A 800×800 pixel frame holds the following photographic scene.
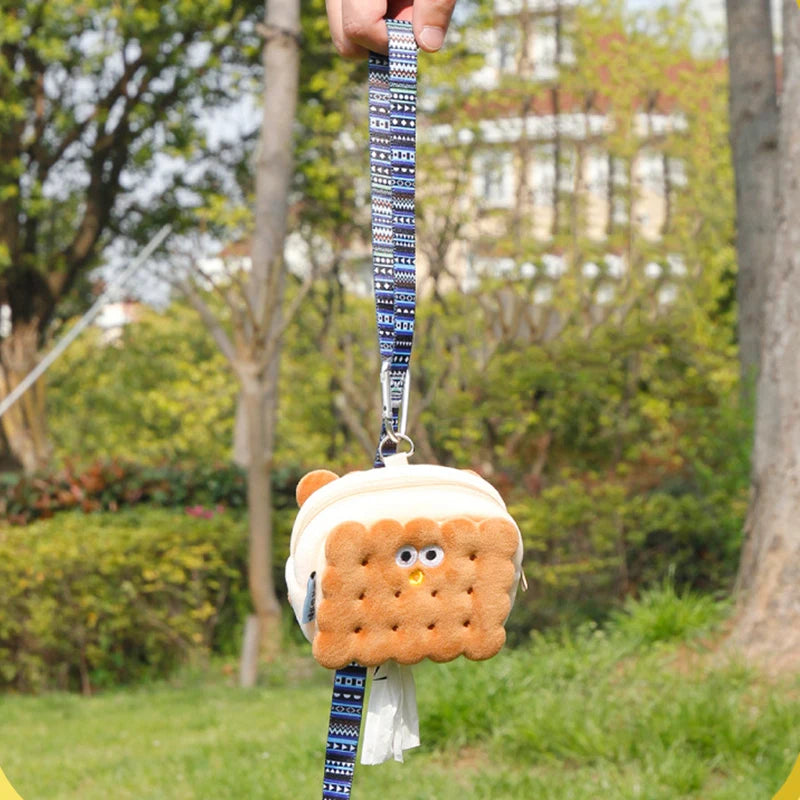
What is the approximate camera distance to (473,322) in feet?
36.6

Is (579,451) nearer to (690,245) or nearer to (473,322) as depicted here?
(473,322)

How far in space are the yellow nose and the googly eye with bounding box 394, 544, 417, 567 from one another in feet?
0.04

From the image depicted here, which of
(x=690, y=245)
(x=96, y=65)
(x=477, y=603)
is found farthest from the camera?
(x=690, y=245)

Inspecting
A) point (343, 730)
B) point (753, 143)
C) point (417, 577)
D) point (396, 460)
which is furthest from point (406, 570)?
point (753, 143)

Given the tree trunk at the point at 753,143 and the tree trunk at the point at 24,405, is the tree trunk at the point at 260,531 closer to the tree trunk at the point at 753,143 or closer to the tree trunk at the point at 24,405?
the tree trunk at the point at 753,143

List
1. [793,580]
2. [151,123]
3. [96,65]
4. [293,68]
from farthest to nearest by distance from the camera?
[151,123] < [96,65] < [293,68] < [793,580]

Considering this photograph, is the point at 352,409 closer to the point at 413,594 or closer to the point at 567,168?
the point at 567,168

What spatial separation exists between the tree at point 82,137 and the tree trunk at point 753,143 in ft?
21.8

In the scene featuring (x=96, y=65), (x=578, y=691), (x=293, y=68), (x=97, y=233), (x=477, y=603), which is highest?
(x=96, y=65)

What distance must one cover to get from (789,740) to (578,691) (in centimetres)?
106

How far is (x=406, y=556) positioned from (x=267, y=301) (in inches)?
253

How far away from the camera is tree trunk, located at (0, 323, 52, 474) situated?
43.9ft

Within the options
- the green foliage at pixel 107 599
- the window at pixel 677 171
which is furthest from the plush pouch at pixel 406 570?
the window at pixel 677 171

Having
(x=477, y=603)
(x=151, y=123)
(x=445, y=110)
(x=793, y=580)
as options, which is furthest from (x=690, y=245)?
(x=477, y=603)
